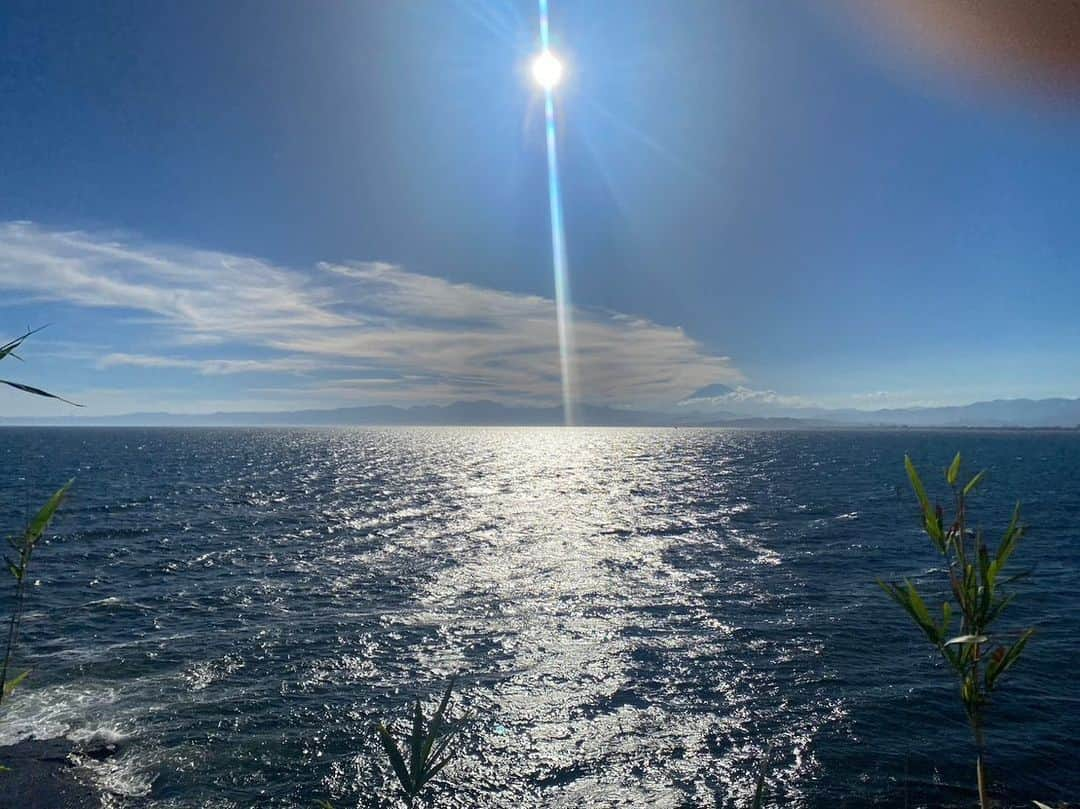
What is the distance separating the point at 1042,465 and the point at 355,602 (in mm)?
189332

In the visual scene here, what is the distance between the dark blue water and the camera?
23953mm

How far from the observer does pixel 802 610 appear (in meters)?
42.3

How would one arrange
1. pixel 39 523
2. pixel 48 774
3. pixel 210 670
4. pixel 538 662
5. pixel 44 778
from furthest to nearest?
pixel 538 662 → pixel 210 670 → pixel 48 774 → pixel 44 778 → pixel 39 523

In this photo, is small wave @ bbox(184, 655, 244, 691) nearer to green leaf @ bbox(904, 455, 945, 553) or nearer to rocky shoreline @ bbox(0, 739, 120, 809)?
rocky shoreline @ bbox(0, 739, 120, 809)

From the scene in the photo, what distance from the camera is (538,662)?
33.8 m

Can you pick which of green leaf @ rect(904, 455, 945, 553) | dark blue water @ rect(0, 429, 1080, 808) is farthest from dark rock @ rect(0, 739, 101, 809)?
green leaf @ rect(904, 455, 945, 553)

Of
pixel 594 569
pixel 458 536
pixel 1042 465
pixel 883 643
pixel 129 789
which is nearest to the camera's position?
pixel 129 789

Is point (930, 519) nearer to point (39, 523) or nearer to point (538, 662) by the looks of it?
point (39, 523)

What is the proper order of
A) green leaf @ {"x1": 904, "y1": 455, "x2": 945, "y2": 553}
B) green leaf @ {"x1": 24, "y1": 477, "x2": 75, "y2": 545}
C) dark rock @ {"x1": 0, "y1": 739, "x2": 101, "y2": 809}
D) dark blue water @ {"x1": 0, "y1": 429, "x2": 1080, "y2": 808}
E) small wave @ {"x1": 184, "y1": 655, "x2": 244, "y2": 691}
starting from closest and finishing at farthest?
green leaf @ {"x1": 904, "y1": 455, "x2": 945, "y2": 553} < green leaf @ {"x1": 24, "y1": 477, "x2": 75, "y2": 545} < dark rock @ {"x1": 0, "y1": 739, "x2": 101, "y2": 809} < dark blue water @ {"x1": 0, "y1": 429, "x2": 1080, "y2": 808} < small wave @ {"x1": 184, "y1": 655, "x2": 244, "y2": 691}

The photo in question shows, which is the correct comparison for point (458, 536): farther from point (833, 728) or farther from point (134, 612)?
point (833, 728)

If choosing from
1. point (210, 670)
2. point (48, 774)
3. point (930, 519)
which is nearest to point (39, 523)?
point (930, 519)

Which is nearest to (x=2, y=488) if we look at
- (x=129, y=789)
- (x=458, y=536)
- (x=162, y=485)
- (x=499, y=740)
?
(x=162, y=485)

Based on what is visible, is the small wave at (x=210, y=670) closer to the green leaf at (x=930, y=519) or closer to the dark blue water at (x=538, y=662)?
the dark blue water at (x=538, y=662)

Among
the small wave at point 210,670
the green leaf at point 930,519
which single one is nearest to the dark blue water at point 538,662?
the small wave at point 210,670
